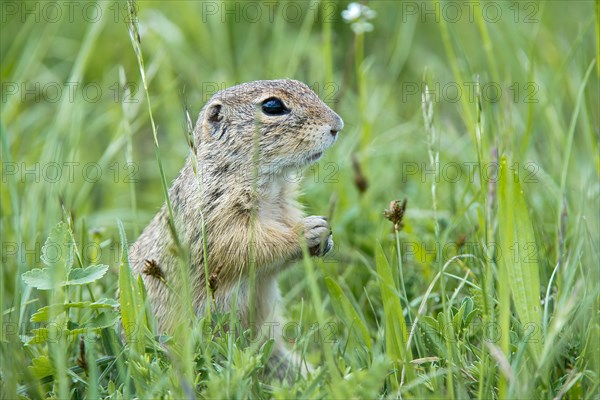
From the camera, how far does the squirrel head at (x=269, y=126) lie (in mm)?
4109

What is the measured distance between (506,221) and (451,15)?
5.04 m

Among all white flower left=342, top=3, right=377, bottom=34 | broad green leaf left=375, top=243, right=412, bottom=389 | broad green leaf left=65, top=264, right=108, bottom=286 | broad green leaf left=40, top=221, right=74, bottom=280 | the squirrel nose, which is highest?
white flower left=342, top=3, right=377, bottom=34

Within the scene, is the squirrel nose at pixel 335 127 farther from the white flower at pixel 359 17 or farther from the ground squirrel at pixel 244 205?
the white flower at pixel 359 17

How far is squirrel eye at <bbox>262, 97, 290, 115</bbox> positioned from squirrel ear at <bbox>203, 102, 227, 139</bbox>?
0.29 meters

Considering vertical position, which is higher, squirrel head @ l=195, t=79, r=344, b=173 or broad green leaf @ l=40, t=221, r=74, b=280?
squirrel head @ l=195, t=79, r=344, b=173

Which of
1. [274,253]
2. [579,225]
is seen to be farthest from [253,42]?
[579,225]

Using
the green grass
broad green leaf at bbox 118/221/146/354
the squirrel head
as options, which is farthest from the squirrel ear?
broad green leaf at bbox 118/221/146/354

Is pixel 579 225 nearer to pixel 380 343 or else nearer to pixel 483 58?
pixel 380 343

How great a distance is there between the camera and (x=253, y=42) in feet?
24.4

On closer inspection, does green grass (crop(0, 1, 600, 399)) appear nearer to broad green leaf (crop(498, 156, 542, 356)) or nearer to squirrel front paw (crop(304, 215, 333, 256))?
broad green leaf (crop(498, 156, 542, 356))

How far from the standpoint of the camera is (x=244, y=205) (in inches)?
163

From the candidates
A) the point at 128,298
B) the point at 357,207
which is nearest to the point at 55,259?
the point at 128,298

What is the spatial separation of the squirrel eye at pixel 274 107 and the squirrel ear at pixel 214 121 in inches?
11.2

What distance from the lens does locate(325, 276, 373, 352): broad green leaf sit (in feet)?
10.9
